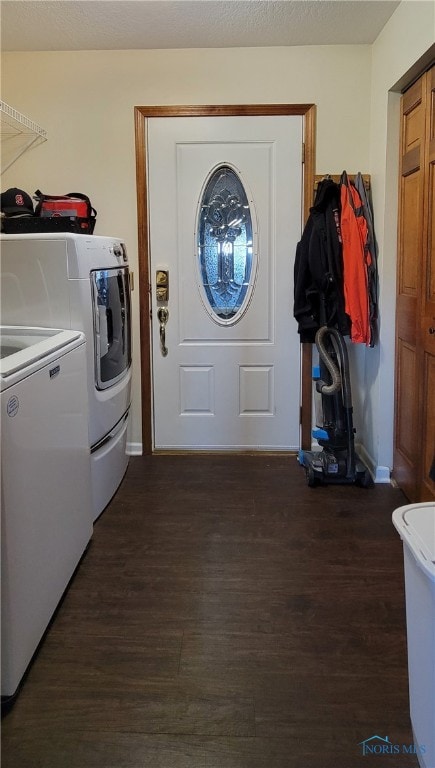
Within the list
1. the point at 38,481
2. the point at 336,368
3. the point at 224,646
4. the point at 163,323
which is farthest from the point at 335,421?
the point at 38,481

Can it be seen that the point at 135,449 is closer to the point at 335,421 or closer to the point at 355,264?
the point at 335,421

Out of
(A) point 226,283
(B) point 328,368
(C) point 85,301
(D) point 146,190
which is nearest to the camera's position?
(C) point 85,301

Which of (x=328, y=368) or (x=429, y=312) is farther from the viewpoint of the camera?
(x=328, y=368)

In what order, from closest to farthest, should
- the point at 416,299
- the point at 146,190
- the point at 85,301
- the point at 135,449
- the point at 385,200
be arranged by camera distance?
the point at 85,301, the point at 416,299, the point at 385,200, the point at 146,190, the point at 135,449

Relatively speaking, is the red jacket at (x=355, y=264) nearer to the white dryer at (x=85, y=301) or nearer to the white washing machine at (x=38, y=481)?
the white dryer at (x=85, y=301)

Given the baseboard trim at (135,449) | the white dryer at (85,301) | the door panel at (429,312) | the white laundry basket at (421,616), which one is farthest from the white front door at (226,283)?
the white laundry basket at (421,616)

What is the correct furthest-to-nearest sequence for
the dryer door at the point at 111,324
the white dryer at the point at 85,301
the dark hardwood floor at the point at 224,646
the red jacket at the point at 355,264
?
1. the red jacket at the point at 355,264
2. the dryer door at the point at 111,324
3. the white dryer at the point at 85,301
4. the dark hardwood floor at the point at 224,646

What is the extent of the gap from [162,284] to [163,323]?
24 centimetres

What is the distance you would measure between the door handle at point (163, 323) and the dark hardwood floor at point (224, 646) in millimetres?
1075

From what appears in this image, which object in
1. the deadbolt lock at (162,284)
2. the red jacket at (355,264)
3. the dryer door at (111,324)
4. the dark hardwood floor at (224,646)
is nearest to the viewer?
the dark hardwood floor at (224,646)

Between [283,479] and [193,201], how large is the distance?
1717 millimetres

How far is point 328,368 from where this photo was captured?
322cm

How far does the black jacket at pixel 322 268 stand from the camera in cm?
322

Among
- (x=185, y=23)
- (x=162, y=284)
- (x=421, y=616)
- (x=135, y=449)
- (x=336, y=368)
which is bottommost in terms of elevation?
(x=135, y=449)
